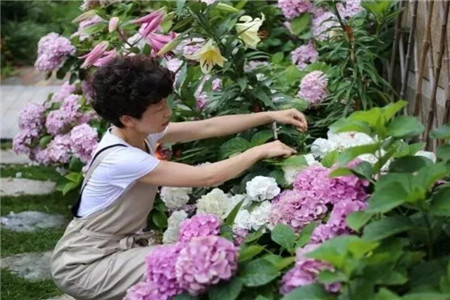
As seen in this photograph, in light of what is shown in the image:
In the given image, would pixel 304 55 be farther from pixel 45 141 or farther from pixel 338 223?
pixel 338 223

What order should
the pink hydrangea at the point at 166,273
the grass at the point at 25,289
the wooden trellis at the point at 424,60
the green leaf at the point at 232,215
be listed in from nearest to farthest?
the pink hydrangea at the point at 166,273 < the green leaf at the point at 232,215 < the wooden trellis at the point at 424,60 < the grass at the point at 25,289

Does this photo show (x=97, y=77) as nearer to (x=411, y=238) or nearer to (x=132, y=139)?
(x=132, y=139)

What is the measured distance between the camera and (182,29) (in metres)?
3.40

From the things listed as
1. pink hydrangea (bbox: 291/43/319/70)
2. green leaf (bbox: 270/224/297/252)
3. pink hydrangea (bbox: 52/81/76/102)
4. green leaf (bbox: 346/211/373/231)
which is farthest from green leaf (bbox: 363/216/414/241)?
pink hydrangea (bbox: 52/81/76/102)

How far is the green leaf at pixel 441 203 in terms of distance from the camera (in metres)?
1.94

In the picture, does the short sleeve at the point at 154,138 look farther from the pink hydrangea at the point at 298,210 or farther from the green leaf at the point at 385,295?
the green leaf at the point at 385,295

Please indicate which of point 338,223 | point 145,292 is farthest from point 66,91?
point 338,223

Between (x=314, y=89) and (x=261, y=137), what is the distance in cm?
46

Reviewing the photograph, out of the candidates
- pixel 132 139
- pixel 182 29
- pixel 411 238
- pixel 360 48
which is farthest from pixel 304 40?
pixel 411 238

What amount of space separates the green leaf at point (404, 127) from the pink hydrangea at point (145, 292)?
0.69 meters

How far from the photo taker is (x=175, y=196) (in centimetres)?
324

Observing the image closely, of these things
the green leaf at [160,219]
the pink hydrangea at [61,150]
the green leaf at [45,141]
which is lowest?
the green leaf at [45,141]

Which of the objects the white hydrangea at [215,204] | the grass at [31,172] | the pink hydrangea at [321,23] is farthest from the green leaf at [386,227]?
the grass at [31,172]

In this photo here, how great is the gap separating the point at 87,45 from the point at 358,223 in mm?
3068
